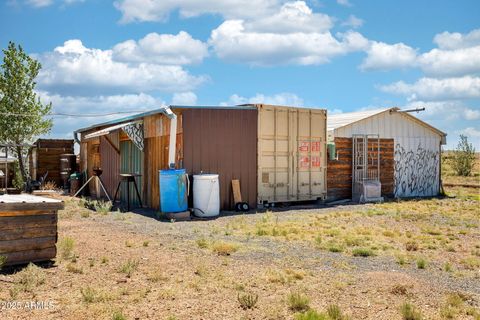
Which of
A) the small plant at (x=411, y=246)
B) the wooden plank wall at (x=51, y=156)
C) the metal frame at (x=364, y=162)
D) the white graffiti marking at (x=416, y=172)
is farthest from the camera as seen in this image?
the wooden plank wall at (x=51, y=156)

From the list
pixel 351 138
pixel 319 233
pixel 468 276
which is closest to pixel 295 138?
pixel 351 138

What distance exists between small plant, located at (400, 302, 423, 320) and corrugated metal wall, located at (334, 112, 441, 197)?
592 inches

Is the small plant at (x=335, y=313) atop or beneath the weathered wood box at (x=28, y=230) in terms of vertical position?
beneath

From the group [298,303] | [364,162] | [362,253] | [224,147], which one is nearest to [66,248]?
[298,303]

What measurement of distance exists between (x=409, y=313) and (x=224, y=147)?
10758mm

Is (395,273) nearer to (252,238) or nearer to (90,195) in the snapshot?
(252,238)

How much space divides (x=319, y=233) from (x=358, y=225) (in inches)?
82.8

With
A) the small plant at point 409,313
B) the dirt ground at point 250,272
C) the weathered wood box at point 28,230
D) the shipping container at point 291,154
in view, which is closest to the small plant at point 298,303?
the dirt ground at point 250,272

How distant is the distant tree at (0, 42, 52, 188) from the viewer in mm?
28328

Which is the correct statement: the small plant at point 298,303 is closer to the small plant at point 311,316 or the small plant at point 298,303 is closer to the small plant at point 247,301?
the small plant at point 311,316

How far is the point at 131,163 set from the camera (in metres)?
18.4

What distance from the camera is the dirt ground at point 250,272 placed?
5.59m

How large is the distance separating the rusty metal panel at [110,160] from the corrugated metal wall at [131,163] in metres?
0.47

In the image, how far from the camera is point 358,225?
41.9 feet
